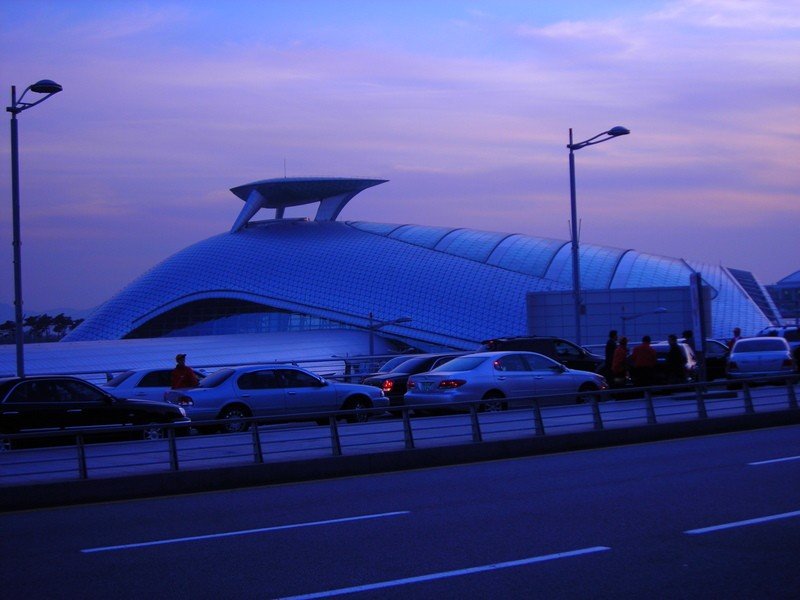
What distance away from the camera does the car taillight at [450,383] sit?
21750mm

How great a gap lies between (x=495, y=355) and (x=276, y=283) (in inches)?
1855

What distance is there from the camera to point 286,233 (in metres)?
75.9

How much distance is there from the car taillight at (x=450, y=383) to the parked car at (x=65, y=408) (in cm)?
553

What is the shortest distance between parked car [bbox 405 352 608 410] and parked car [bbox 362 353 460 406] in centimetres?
313

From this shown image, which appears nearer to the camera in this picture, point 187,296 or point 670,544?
point 670,544

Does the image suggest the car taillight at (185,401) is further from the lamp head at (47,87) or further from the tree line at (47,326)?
the tree line at (47,326)

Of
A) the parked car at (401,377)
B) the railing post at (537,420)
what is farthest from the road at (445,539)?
the parked car at (401,377)

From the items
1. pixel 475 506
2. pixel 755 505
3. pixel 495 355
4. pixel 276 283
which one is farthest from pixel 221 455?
pixel 276 283

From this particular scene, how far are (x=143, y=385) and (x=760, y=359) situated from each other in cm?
1688

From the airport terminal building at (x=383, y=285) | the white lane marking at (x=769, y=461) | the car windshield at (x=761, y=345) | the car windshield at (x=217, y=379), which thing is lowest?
the white lane marking at (x=769, y=461)

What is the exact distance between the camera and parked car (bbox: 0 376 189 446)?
18250 mm

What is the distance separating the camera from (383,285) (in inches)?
2621

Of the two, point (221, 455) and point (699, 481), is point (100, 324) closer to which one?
point (221, 455)

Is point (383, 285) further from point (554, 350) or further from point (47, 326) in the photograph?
point (47, 326)
